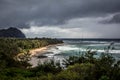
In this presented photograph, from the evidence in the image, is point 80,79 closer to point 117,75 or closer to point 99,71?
point 99,71

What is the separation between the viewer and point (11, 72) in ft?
78.3

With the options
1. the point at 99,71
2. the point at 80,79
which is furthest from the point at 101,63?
the point at 80,79

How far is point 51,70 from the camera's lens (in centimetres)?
2502

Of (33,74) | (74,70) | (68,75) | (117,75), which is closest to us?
(117,75)

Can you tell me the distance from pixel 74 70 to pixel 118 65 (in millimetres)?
4419

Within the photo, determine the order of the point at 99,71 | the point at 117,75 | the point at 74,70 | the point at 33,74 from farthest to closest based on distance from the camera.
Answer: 1. the point at 33,74
2. the point at 74,70
3. the point at 99,71
4. the point at 117,75

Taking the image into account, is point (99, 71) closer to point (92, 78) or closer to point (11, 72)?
point (92, 78)

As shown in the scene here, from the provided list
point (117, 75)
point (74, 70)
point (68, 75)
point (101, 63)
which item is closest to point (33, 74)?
point (74, 70)

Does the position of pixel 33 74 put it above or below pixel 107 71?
below

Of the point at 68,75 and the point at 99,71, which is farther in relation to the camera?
the point at 68,75

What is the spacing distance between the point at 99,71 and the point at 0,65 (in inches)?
574

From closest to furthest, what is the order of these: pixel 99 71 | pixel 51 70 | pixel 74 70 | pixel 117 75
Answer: pixel 117 75, pixel 99 71, pixel 74 70, pixel 51 70

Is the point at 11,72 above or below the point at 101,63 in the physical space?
below

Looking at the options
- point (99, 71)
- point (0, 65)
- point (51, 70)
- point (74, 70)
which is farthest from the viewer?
point (0, 65)
